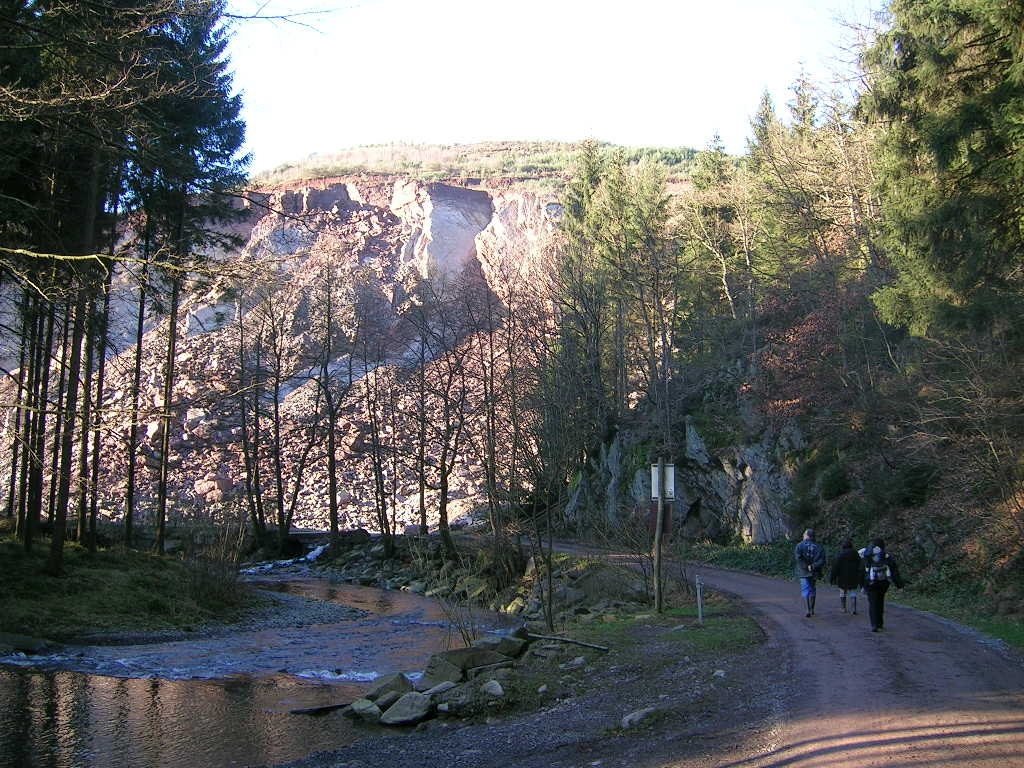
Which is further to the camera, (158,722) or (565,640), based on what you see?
(565,640)

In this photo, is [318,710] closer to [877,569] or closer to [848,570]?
[877,569]

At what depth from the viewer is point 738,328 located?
3562 centimetres

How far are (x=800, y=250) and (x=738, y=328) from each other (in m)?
5.27

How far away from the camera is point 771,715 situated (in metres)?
7.41

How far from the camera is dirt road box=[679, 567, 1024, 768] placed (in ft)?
20.0

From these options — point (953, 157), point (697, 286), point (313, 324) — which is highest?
point (313, 324)

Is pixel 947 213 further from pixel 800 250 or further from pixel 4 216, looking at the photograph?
pixel 800 250

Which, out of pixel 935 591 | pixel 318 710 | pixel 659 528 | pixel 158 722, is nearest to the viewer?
pixel 158 722

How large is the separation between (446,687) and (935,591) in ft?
39.2

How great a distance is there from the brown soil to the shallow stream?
1468 mm

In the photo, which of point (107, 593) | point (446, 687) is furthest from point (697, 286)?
point (446, 687)

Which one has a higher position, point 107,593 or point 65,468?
point 65,468

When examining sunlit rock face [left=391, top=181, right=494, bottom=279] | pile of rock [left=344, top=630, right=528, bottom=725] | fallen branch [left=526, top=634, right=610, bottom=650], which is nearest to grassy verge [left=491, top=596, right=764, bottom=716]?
fallen branch [left=526, top=634, right=610, bottom=650]

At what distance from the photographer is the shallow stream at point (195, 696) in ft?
28.6
